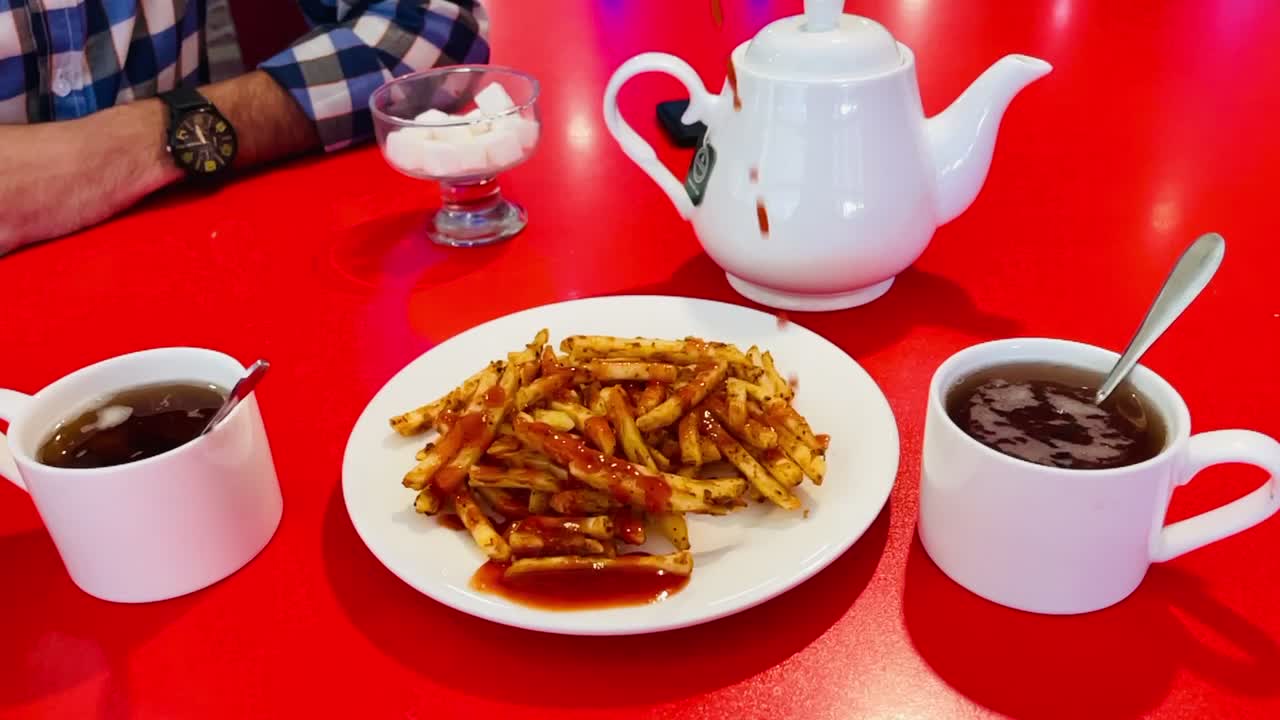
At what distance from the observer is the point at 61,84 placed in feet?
5.38

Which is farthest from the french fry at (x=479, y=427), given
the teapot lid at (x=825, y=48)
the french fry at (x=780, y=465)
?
the teapot lid at (x=825, y=48)

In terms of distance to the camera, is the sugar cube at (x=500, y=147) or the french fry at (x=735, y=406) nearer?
the french fry at (x=735, y=406)

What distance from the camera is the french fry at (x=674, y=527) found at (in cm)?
79

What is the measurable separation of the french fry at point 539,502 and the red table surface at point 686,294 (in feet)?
0.33

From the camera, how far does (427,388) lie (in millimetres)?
1000

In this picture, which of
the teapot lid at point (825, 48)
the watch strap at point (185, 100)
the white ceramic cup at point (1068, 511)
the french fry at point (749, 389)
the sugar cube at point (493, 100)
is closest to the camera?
the white ceramic cup at point (1068, 511)

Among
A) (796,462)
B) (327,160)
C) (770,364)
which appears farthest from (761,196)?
(327,160)

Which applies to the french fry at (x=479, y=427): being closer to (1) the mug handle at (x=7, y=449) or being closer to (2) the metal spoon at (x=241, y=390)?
(2) the metal spoon at (x=241, y=390)

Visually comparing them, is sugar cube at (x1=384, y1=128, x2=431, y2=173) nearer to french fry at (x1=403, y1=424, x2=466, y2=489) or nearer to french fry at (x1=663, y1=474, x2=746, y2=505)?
french fry at (x1=403, y1=424, x2=466, y2=489)

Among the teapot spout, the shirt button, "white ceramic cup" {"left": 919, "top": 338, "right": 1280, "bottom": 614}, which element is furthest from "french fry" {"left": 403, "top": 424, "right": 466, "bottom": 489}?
the shirt button

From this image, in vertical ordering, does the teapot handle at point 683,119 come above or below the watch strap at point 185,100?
above

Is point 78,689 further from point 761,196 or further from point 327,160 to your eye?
point 327,160

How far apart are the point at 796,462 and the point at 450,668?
1.05ft

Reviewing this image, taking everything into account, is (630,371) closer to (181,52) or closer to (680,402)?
(680,402)
